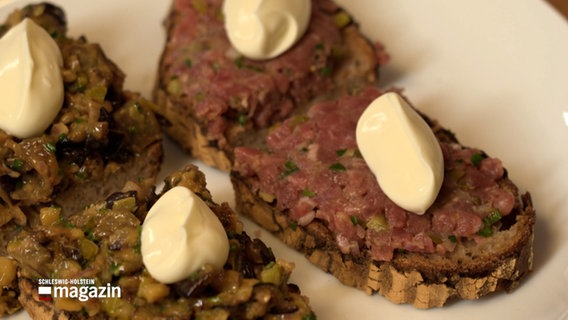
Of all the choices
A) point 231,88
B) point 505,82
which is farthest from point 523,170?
point 231,88

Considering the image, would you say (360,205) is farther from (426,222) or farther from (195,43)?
(195,43)

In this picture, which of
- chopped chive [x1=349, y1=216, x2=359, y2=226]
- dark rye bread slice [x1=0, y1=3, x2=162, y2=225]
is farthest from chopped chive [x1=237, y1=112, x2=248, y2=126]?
chopped chive [x1=349, y1=216, x2=359, y2=226]

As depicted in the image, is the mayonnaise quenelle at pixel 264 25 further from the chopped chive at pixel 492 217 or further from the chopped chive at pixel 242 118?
the chopped chive at pixel 492 217

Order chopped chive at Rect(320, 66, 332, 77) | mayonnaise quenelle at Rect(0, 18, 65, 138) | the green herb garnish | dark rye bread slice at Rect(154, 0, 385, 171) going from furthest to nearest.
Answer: chopped chive at Rect(320, 66, 332, 77)
dark rye bread slice at Rect(154, 0, 385, 171)
mayonnaise quenelle at Rect(0, 18, 65, 138)
the green herb garnish

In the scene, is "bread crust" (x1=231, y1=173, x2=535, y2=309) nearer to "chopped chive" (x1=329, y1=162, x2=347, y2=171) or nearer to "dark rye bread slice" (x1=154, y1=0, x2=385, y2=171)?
"chopped chive" (x1=329, y1=162, x2=347, y2=171)

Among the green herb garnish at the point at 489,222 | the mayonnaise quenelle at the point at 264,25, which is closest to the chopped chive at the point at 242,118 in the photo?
the mayonnaise quenelle at the point at 264,25
